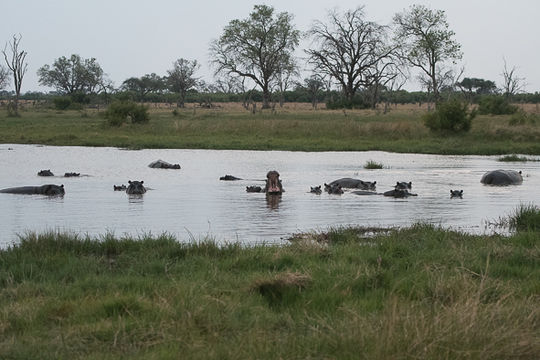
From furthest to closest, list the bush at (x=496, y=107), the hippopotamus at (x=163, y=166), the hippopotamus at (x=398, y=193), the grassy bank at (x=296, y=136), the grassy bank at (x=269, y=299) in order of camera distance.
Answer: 1. the bush at (x=496, y=107)
2. the grassy bank at (x=296, y=136)
3. the hippopotamus at (x=163, y=166)
4. the hippopotamus at (x=398, y=193)
5. the grassy bank at (x=269, y=299)

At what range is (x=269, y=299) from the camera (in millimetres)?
5770

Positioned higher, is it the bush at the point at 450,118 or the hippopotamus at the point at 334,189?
the bush at the point at 450,118

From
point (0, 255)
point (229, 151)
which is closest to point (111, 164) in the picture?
point (229, 151)

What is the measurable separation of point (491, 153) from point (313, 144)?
723 cm

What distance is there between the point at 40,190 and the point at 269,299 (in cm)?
1013

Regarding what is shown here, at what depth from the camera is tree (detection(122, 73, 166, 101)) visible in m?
95.4

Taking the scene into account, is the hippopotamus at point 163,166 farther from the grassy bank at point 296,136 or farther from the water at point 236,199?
the grassy bank at point 296,136

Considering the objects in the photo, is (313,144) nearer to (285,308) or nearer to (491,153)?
(491,153)

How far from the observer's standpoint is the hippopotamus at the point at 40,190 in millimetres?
14633

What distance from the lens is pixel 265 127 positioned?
36656 millimetres

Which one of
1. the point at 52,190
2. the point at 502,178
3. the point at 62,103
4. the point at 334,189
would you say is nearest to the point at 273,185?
the point at 334,189

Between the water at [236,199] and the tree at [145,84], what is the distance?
7030 centimetres

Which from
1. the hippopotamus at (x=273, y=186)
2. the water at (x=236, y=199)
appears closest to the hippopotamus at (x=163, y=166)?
the water at (x=236, y=199)

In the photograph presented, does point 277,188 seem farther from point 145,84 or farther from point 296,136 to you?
point 145,84
